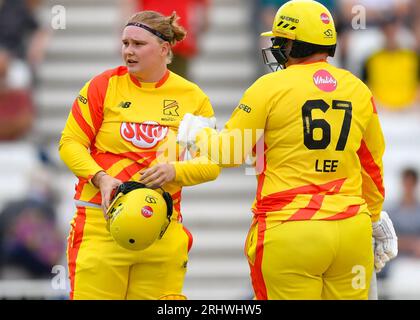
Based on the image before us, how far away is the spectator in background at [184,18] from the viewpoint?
11.2 metres

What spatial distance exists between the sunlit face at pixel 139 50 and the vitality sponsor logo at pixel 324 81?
1.04 m

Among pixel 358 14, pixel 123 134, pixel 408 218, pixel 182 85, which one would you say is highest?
pixel 358 14

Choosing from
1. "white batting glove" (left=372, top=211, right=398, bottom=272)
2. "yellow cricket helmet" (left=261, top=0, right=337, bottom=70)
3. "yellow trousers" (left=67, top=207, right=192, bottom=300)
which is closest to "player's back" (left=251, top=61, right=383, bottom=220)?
"yellow cricket helmet" (left=261, top=0, right=337, bottom=70)

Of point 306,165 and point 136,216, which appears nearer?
point 306,165

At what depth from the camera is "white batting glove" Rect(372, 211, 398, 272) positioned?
712 centimetres

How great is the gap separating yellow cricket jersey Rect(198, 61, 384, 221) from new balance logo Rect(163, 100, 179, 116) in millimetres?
529

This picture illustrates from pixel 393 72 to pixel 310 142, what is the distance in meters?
6.10

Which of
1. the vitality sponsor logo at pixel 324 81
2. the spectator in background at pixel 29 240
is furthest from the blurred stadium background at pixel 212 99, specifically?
the vitality sponsor logo at pixel 324 81

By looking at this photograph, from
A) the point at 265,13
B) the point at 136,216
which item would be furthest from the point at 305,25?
the point at 265,13

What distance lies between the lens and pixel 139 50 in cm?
709

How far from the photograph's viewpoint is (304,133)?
257 inches

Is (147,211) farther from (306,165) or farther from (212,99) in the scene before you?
(212,99)

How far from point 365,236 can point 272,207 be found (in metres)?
0.52

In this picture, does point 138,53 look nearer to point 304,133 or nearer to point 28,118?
point 304,133
